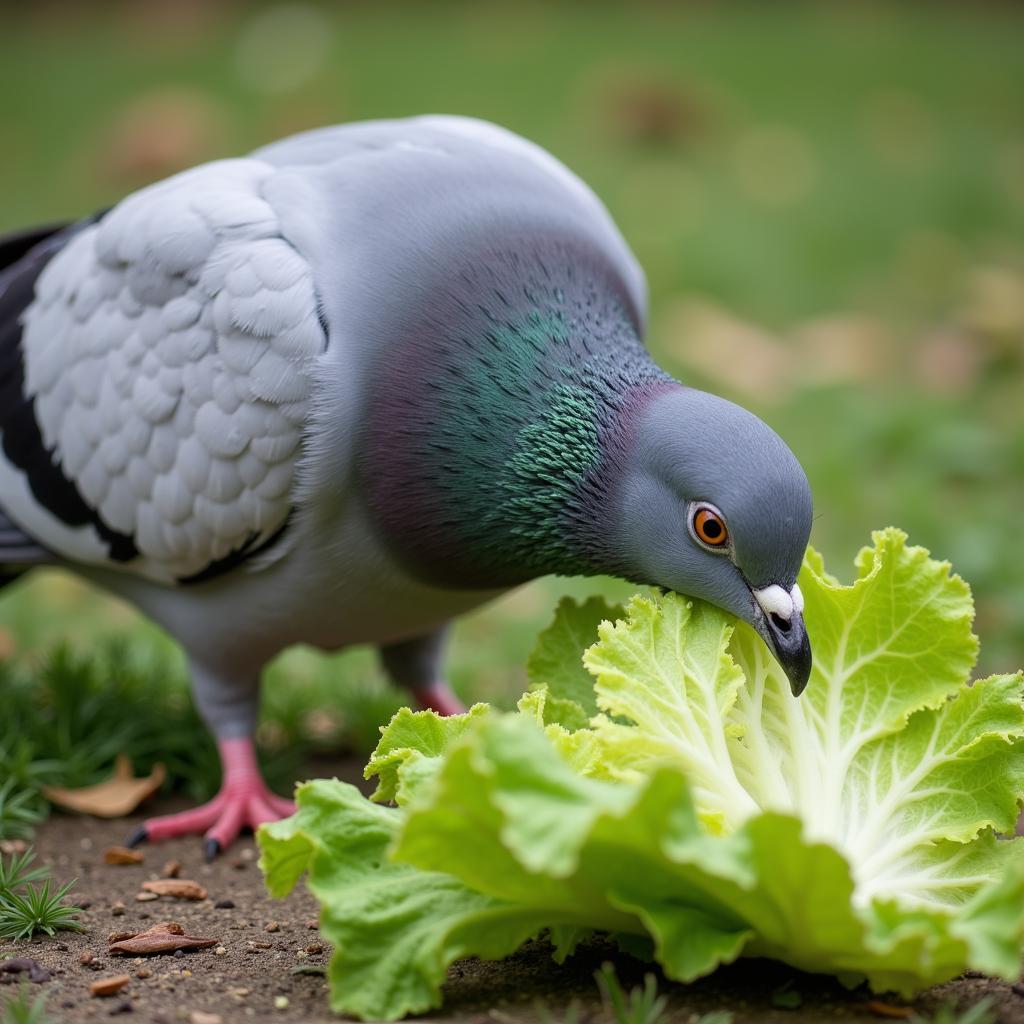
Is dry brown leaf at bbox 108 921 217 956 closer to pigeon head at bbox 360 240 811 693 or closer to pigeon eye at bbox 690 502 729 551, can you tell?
pigeon head at bbox 360 240 811 693

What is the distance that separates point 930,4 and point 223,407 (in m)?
12.5

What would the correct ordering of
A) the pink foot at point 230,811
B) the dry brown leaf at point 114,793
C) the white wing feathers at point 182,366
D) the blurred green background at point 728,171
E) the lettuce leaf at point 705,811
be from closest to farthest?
1. the lettuce leaf at point 705,811
2. the white wing feathers at point 182,366
3. the pink foot at point 230,811
4. the dry brown leaf at point 114,793
5. the blurred green background at point 728,171

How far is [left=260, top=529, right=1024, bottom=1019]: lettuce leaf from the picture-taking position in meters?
2.45

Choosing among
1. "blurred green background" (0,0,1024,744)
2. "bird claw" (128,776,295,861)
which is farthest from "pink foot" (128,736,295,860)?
"blurred green background" (0,0,1024,744)

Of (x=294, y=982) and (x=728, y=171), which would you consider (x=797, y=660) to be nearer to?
(x=294, y=982)

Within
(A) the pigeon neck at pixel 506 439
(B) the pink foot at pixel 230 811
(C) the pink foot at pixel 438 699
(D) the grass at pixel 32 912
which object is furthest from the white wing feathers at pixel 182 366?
(C) the pink foot at pixel 438 699

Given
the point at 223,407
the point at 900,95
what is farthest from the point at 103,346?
the point at 900,95

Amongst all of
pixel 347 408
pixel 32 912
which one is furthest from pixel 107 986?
pixel 347 408

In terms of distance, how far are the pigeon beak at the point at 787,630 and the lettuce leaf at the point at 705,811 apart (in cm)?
10

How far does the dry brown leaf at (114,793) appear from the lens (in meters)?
4.44

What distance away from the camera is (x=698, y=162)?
1059cm

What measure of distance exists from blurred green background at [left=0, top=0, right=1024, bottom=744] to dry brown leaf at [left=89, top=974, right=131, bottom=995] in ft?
6.63

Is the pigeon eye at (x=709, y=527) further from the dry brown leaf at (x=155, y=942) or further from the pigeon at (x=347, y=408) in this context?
the dry brown leaf at (x=155, y=942)

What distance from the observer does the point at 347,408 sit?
369 centimetres
